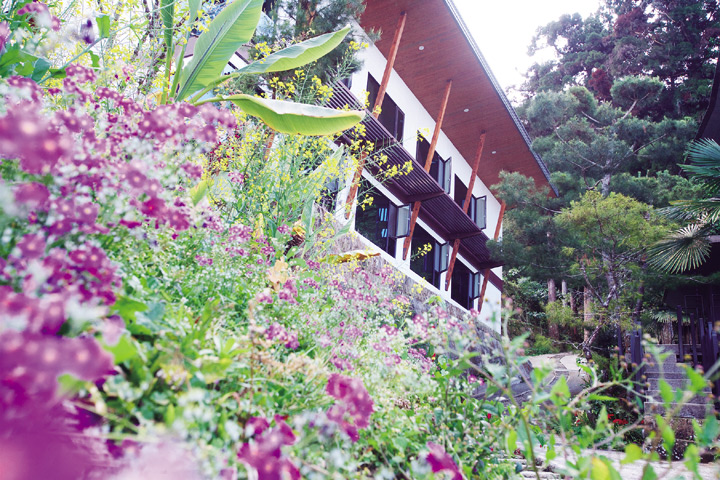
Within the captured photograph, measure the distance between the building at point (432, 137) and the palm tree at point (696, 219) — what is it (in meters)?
3.71

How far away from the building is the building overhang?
1.1 inches

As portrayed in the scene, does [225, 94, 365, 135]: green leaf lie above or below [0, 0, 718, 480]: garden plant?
above

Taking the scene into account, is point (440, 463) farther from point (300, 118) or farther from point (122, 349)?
point (300, 118)

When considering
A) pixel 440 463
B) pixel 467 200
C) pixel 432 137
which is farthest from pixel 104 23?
pixel 467 200

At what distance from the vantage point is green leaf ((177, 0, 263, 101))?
12.3 ft

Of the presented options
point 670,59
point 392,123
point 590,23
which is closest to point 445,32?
point 392,123

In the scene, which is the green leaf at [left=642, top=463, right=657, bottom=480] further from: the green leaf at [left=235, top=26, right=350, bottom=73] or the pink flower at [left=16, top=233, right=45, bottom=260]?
the green leaf at [left=235, top=26, right=350, bottom=73]

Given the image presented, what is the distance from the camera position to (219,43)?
3.83 m

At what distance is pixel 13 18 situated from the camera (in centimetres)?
320

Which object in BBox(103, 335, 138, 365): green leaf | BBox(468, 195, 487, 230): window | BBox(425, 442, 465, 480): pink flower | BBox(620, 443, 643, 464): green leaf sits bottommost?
BBox(425, 442, 465, 480): pink flower

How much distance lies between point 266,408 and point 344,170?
430cm

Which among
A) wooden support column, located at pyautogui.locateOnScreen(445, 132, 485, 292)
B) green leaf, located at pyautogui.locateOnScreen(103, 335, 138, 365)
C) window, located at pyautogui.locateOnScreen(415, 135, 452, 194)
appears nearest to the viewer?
green leaf, located at pyautogui.locateOnScreen(103, 335, 138, 365)

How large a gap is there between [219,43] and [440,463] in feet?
12.1

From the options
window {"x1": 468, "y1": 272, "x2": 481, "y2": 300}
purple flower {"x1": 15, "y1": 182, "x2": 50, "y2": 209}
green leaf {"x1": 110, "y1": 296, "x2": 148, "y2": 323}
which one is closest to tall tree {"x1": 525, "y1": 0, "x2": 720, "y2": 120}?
window {"x1": 468, "y1": 272, "x2": 481, "y2": 300}
